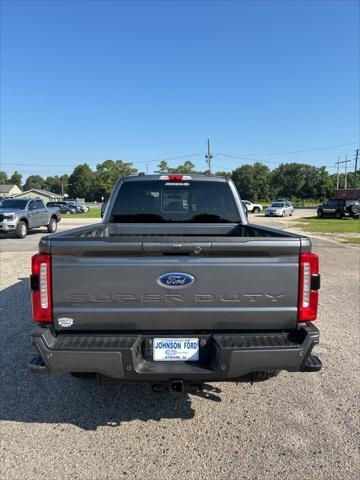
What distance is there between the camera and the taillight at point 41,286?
2713mm

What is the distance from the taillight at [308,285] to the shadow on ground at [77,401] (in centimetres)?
137

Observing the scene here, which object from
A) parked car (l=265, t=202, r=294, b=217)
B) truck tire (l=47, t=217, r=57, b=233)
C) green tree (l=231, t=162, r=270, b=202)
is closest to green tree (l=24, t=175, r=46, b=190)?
green tree (l=231, t=162, r=270, b=202)

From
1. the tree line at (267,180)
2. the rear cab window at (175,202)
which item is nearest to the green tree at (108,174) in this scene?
the tree line at (267,180)

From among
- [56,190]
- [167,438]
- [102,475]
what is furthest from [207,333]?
[56,190]

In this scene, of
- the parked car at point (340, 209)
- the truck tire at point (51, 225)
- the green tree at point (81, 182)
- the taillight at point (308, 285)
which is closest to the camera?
the taillight at point (308, 285)

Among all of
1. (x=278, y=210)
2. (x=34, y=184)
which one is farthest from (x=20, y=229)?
(x=34, y=184)

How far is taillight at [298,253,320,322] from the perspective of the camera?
278cm

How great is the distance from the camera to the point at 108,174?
132250mm

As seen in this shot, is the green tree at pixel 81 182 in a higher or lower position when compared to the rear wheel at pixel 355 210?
higher

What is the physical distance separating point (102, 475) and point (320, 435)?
1678mm

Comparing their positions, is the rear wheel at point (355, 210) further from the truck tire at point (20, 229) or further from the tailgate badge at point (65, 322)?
the tailgate badge at point (65, 322)

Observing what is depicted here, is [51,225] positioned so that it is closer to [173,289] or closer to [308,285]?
[173,289]

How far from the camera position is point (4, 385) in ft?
12.5

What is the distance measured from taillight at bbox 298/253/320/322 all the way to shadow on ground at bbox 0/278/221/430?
1.37m
